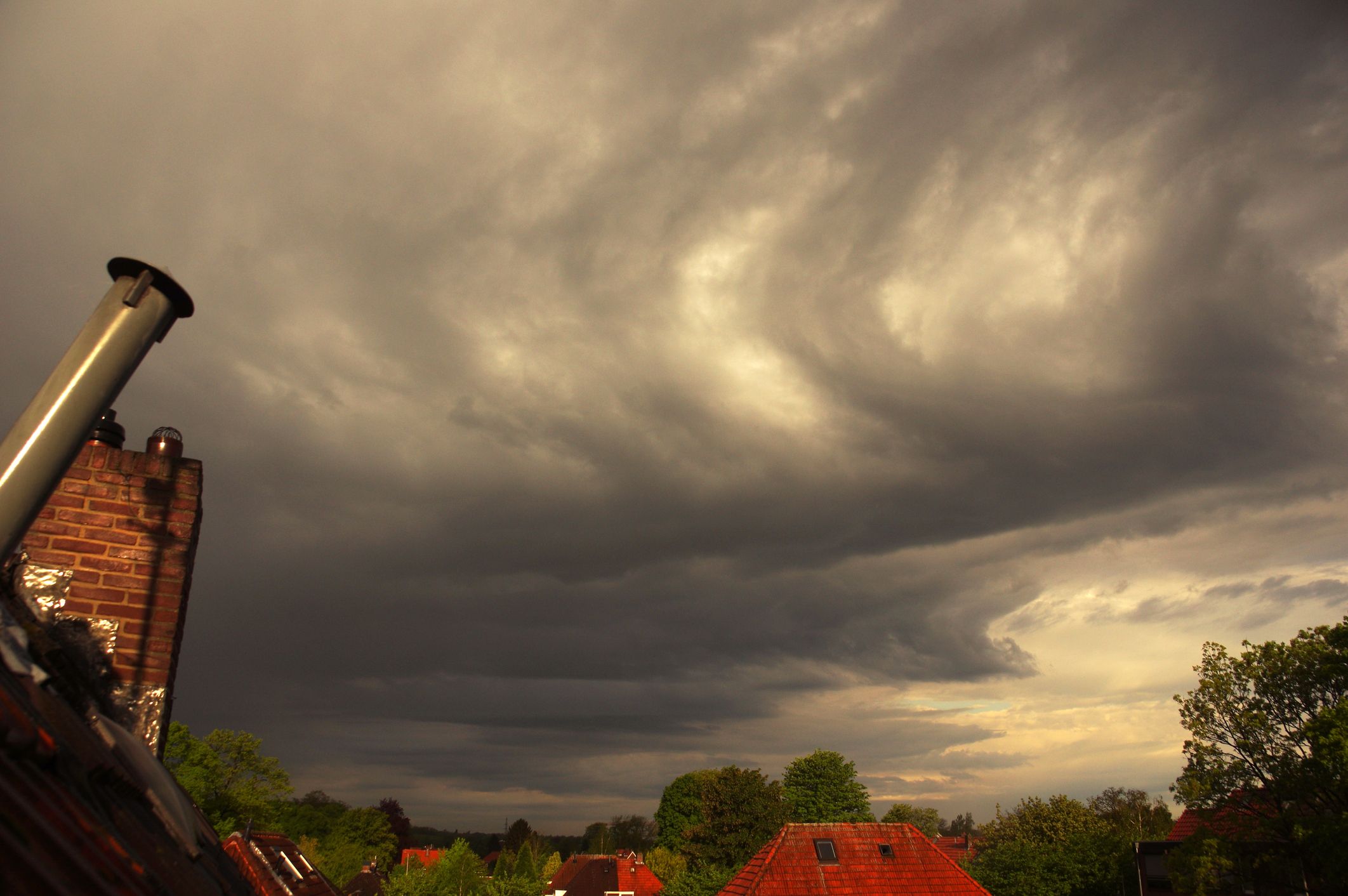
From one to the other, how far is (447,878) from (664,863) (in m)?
33.0

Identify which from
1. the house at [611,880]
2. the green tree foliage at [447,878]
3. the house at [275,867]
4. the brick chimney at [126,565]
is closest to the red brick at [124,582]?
the brick chimney at [126,565]

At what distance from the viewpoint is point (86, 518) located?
5.28 meters

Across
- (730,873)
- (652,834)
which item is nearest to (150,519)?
(730,873)

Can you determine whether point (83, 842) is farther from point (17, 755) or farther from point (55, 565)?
point (55, 565)

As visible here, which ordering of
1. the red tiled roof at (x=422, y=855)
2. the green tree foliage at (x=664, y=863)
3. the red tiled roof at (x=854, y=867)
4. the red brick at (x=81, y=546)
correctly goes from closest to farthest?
the red brick at (x=81, y=546), the red tiled roof at (x=854, y=867), the green tree foliage at (x=664, y=863), the red tiled roof at (x=422, y=855)

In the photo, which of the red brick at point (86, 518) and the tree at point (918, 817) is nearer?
the red brick at point (86, 518)

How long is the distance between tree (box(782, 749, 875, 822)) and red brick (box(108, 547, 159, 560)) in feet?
204

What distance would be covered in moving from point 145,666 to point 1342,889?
35306 millimetres

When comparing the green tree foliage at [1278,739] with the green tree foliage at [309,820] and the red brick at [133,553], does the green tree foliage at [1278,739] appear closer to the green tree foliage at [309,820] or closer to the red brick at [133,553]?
the red brick at [133,553]

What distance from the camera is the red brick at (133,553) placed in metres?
5.30

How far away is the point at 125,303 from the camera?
3553 millimetres

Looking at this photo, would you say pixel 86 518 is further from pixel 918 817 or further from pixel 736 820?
pixel 918 817

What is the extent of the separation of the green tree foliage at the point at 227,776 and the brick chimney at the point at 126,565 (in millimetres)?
50316

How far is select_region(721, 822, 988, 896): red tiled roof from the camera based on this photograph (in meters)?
25.0
